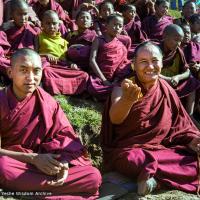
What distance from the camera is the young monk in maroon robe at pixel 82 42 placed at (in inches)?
259

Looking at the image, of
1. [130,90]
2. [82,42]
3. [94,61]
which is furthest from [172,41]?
[130,90]

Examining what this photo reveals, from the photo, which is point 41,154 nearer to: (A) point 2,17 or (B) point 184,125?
(B) point 184,125

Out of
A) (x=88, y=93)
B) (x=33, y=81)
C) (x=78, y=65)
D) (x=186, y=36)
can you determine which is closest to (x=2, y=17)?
(x=78, y=65)

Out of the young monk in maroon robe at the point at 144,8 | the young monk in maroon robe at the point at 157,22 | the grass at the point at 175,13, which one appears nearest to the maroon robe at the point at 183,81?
the young monk in maroon robe at the point at 157,22

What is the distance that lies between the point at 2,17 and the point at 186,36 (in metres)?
2.96

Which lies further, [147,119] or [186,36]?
[186,36]

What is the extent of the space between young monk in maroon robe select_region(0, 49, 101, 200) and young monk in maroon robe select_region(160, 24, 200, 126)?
2.49m

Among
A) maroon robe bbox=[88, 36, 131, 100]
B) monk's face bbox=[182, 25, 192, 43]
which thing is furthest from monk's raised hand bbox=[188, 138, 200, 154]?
monk's face bbox=[182, 25, 192, 43]

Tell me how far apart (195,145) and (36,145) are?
1.48m

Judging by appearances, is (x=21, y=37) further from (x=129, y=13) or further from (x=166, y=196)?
(x=166, y=196)

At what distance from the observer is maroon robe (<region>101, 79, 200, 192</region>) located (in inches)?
159

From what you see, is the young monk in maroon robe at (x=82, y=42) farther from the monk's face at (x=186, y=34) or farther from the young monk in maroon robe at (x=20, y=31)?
the monk's face at (x=186, y=34)

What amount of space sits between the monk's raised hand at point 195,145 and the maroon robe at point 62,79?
6.93 feet

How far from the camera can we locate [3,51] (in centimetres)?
611
